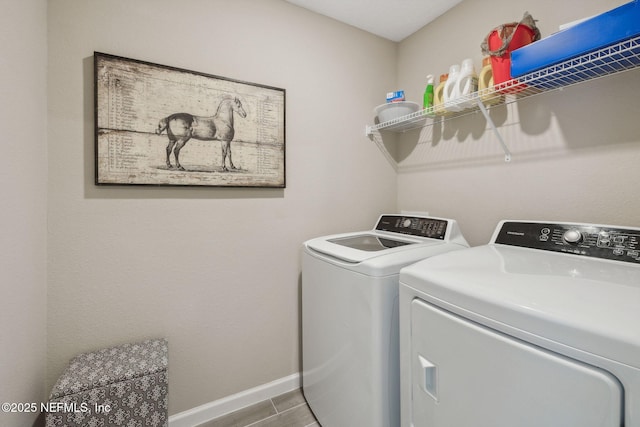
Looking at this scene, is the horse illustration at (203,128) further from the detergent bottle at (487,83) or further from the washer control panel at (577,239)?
the washer control panel at (577,239)

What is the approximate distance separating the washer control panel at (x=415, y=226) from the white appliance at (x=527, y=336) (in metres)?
0.43

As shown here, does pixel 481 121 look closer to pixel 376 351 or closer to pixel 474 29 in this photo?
pixel 474 29

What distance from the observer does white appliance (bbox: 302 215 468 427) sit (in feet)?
3.52

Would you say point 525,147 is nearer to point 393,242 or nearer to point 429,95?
point 429,95

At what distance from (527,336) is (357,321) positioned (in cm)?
64

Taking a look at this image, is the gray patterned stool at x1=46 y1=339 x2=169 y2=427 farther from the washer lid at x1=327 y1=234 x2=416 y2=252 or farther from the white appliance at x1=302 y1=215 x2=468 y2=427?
the washer lid at x1=327 y1=234 x2=416 y2=252

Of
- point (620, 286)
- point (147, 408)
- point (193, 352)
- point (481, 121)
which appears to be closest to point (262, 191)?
point (193, 352)

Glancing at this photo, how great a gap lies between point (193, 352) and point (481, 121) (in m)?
2.12

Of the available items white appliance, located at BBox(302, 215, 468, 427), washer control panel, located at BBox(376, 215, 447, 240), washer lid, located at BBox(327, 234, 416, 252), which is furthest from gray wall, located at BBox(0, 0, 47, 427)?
washer control panel, located at BBox(376, 215, 447, 240)

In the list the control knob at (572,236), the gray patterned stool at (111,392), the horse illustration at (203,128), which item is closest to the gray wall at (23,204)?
the gray patterned stool at (111,392)

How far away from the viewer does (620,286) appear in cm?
71

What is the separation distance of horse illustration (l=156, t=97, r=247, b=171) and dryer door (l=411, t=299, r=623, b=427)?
4.16 ft

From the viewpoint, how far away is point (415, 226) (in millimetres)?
1675

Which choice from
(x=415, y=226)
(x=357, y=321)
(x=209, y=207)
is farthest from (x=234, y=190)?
(x=415, y=226)
